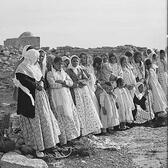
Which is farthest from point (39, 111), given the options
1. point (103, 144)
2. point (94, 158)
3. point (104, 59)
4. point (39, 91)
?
point (104, 59)

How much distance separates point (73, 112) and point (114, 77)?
1.95 metres

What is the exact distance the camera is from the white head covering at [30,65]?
5.33m

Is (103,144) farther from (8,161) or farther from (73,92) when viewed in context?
(8,161)

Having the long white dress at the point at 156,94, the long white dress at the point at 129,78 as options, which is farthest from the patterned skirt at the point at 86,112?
the long white dress at the point at 156,94

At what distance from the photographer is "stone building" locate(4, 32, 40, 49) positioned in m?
18.2

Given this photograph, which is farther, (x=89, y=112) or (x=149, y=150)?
(x=89, y=112)

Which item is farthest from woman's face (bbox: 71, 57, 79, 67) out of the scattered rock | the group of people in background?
the scattered rock

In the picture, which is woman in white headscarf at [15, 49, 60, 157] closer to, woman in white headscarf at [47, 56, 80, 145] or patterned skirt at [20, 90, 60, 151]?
patterned skirt at [20, 90, 60, 151]

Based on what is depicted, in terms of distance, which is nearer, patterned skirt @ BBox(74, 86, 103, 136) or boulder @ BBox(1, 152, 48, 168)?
boulder @ BBox(1, 152, 48, 168)

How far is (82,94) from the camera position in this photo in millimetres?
6762

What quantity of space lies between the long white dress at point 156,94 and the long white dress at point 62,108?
3077 mm

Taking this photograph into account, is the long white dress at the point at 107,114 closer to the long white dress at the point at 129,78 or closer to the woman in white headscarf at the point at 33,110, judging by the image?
the long white dress at the point at 129,78

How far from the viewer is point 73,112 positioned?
20.2ft

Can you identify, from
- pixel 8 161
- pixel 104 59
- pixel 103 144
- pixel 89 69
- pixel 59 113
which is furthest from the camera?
pixel 104 59
